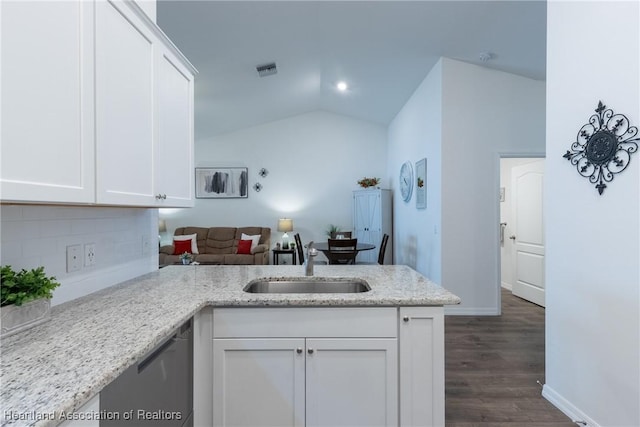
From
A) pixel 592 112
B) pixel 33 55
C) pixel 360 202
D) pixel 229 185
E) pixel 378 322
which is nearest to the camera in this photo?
pixel 33 55

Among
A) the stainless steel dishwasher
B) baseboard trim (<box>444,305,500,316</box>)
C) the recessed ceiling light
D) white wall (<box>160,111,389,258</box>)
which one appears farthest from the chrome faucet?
white wall (<box>160,111,389,258</box>)

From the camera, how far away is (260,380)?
1488mm

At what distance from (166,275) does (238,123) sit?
5.02 meters

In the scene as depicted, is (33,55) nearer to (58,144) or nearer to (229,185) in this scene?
(58,144)

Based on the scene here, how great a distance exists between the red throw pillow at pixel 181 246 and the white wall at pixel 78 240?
4166mm

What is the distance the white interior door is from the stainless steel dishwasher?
4574 millimetres

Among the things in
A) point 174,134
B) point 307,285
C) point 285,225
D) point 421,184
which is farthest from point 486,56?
point 285,225

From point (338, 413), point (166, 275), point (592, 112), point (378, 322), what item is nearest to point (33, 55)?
point (166, 275)

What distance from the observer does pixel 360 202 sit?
20.9 feet

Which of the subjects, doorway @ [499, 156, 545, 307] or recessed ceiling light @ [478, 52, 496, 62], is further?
doorway @ [499, 156, 545, 307]

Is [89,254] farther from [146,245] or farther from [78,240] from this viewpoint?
[146,245]

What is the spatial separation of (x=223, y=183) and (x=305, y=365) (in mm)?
5804

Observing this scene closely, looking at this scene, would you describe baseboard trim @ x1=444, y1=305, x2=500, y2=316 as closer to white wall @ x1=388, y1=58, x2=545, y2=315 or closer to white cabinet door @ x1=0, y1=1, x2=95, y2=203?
white wall @ x1=388, y1=58, x2=545, y2=315

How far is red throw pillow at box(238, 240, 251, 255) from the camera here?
602cm
